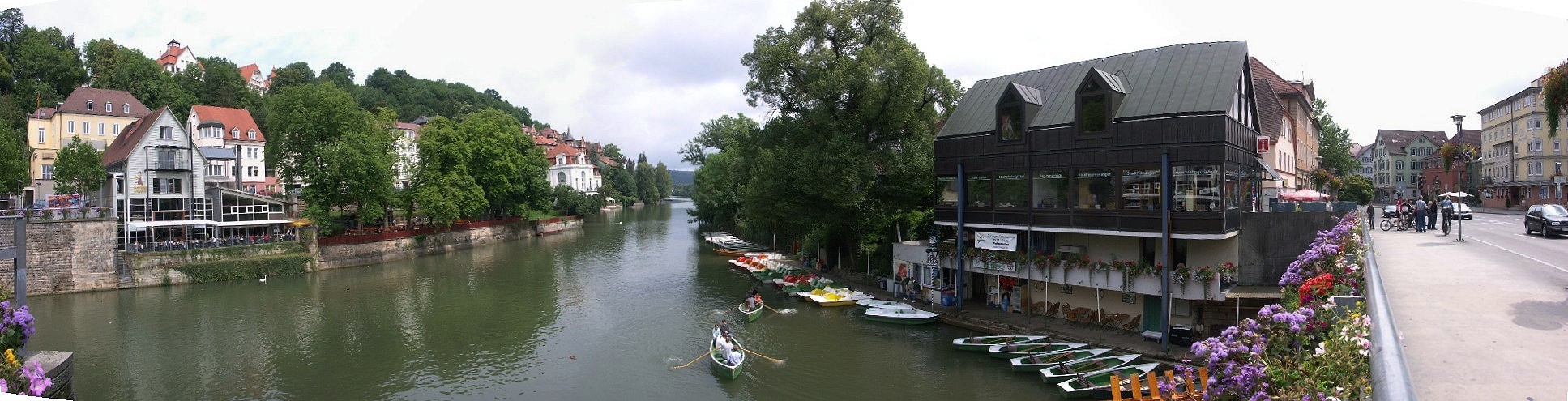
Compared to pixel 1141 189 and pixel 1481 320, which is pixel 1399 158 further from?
pixel 1481 320

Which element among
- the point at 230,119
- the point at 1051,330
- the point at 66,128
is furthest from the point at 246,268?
the point at 1051,330

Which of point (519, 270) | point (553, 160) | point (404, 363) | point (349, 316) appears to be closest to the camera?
point (404, 363)

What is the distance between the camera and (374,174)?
44375mm

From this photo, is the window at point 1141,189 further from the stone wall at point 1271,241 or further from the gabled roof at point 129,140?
the gabled roof at point 129,140

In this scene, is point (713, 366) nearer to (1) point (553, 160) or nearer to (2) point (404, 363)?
(2) point (404, 363)

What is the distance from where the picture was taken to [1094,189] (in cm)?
2092

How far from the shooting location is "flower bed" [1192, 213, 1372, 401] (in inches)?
241

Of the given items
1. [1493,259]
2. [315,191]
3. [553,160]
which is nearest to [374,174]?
[315,191]

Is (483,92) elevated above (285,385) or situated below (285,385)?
above

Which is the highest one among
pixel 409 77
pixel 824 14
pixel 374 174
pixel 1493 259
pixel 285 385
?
pixel 409 77

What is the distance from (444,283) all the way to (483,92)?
126700 millimetres

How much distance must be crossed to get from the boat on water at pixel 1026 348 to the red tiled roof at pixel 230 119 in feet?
202

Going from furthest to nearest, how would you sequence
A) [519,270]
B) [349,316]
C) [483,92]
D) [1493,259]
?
[483,92] < [519,270] < [349,316] < [1493,259]

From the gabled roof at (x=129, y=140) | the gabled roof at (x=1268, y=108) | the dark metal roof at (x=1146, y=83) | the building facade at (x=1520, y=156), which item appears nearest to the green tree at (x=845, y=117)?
the dark metal roof at (x=1146, y=83)
